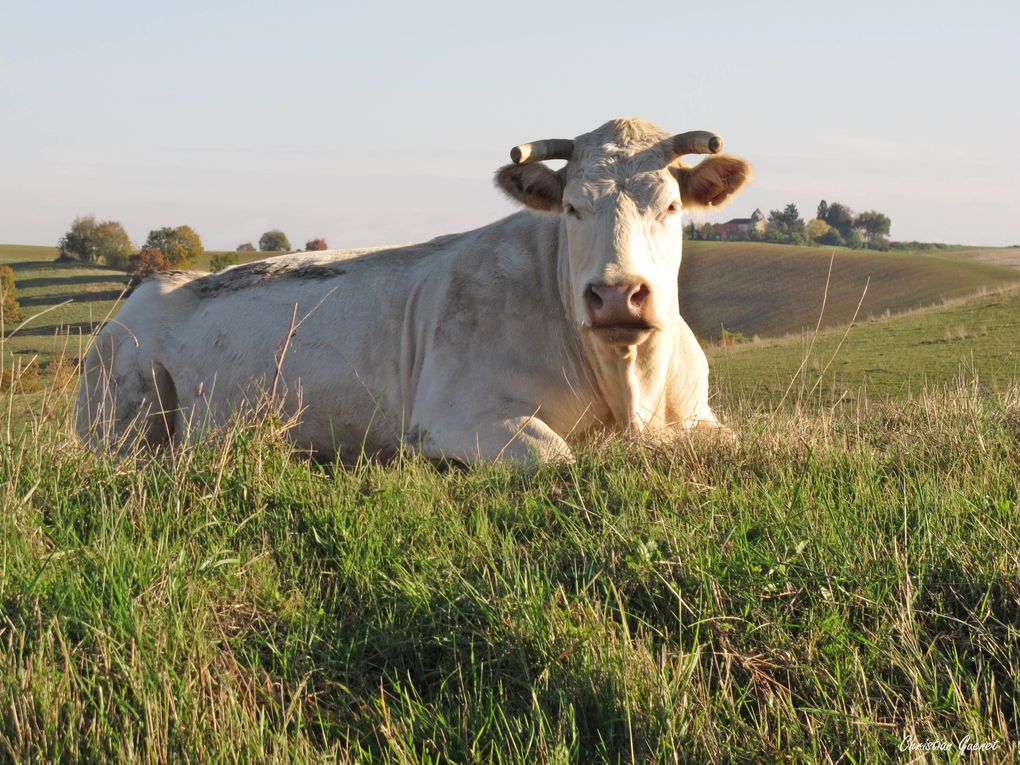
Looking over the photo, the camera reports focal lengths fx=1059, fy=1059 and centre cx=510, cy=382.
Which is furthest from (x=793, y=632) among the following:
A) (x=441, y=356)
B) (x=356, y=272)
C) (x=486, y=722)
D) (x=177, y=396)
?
(x=177, y=396)

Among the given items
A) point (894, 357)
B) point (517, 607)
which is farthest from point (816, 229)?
point (517, 607)

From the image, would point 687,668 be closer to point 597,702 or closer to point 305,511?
point 597,702

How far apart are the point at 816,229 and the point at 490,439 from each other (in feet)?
413

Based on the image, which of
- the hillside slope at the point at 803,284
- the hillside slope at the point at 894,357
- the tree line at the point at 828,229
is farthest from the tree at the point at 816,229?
the hillside slope at the point at 894,357

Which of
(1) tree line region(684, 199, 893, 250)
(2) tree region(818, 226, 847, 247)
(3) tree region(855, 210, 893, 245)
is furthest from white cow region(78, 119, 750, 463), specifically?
(3) tree region(855, 210, 893, 245)

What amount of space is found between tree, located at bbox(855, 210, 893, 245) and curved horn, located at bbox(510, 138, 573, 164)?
482 ft

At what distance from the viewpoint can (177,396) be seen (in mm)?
9375

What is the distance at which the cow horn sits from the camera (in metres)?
7.00

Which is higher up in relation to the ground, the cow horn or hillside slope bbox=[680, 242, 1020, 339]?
the cow horn

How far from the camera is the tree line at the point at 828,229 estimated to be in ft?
351

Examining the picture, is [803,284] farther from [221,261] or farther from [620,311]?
[620,311]

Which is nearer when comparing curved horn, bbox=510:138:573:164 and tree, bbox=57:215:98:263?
curved horn, bbox=510:138:573:164

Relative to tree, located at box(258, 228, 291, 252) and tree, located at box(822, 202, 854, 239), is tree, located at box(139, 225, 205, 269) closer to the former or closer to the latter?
tree, located at box(258, 228, 291, 252)

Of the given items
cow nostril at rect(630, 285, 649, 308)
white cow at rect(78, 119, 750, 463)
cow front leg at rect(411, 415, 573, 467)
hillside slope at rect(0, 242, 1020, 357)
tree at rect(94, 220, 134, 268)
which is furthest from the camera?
tree at rect(94, 220, 134, 268)
